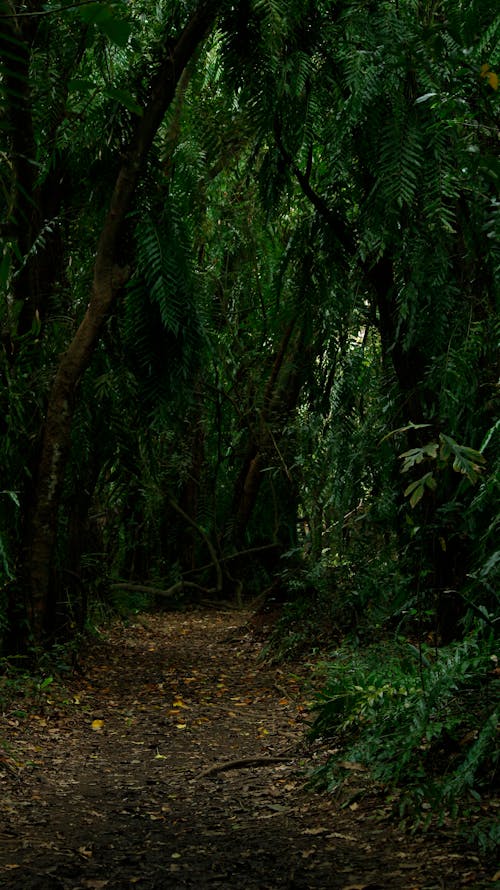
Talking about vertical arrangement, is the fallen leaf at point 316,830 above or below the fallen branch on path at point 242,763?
above

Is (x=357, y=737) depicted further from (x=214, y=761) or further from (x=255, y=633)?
(x=255, y=633)

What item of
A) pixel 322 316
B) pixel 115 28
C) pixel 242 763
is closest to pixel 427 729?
pixel 242 763

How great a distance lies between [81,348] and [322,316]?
1563 mm

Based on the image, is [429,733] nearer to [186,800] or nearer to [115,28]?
[186,800]

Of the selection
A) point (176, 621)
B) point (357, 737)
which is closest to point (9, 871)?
point (357, 737)

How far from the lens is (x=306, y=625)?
A: 714 centimetres

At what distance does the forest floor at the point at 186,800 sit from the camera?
2.67m

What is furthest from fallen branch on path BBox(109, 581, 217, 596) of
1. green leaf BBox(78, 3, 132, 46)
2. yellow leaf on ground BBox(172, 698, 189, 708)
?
green leaf BBox(78, 3, 132, 46)

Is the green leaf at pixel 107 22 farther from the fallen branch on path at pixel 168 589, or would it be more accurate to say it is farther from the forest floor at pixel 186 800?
the fallen branch on path at pixel 168 589

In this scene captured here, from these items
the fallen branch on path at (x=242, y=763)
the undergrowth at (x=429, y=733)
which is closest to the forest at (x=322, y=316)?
the undergrowth at (x=429, y=733)

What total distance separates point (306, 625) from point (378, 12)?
454 centimetres

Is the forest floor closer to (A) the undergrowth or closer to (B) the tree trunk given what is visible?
(A) the undergrowth

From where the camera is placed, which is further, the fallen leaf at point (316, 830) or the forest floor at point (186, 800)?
the fallen leaf at point (316, 830)

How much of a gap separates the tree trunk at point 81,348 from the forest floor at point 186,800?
850mm
